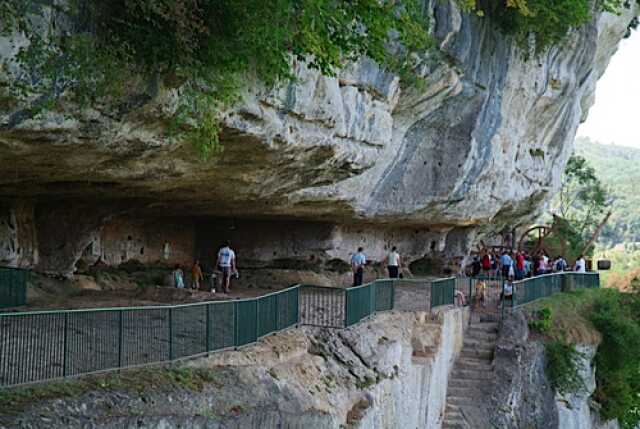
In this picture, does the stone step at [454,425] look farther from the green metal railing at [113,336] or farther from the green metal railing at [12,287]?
the green metal railing at [12,287]

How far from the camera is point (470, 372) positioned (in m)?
16.8

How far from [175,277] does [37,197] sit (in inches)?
139

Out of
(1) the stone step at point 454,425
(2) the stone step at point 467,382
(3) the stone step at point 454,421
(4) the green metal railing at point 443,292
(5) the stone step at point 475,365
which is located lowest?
(1) the stone step at point 454,425

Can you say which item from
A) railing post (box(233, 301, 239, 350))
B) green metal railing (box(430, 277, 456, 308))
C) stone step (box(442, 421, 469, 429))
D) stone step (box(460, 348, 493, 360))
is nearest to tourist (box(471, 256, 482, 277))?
stone step (box(460, 348, 493, 360))

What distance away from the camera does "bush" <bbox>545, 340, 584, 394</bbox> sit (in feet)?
57.7

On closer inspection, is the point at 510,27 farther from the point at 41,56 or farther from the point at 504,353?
the point at 41,56

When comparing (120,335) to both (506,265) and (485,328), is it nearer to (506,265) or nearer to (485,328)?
(485,328)

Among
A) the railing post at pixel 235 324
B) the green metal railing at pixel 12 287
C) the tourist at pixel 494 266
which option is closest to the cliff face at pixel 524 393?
the tourist at pixel 494 266

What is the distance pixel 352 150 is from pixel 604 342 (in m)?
11.0

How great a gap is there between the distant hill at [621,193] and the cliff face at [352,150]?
188 feet

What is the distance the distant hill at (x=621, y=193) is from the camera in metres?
101

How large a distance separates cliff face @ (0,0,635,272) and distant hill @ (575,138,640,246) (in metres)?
57.2

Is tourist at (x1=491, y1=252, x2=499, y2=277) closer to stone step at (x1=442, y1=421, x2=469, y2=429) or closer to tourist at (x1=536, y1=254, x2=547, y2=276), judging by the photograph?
tourist at (x1=536, y1=254, x2=547, y2=276)

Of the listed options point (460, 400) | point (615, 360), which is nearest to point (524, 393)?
point (460, 400)
